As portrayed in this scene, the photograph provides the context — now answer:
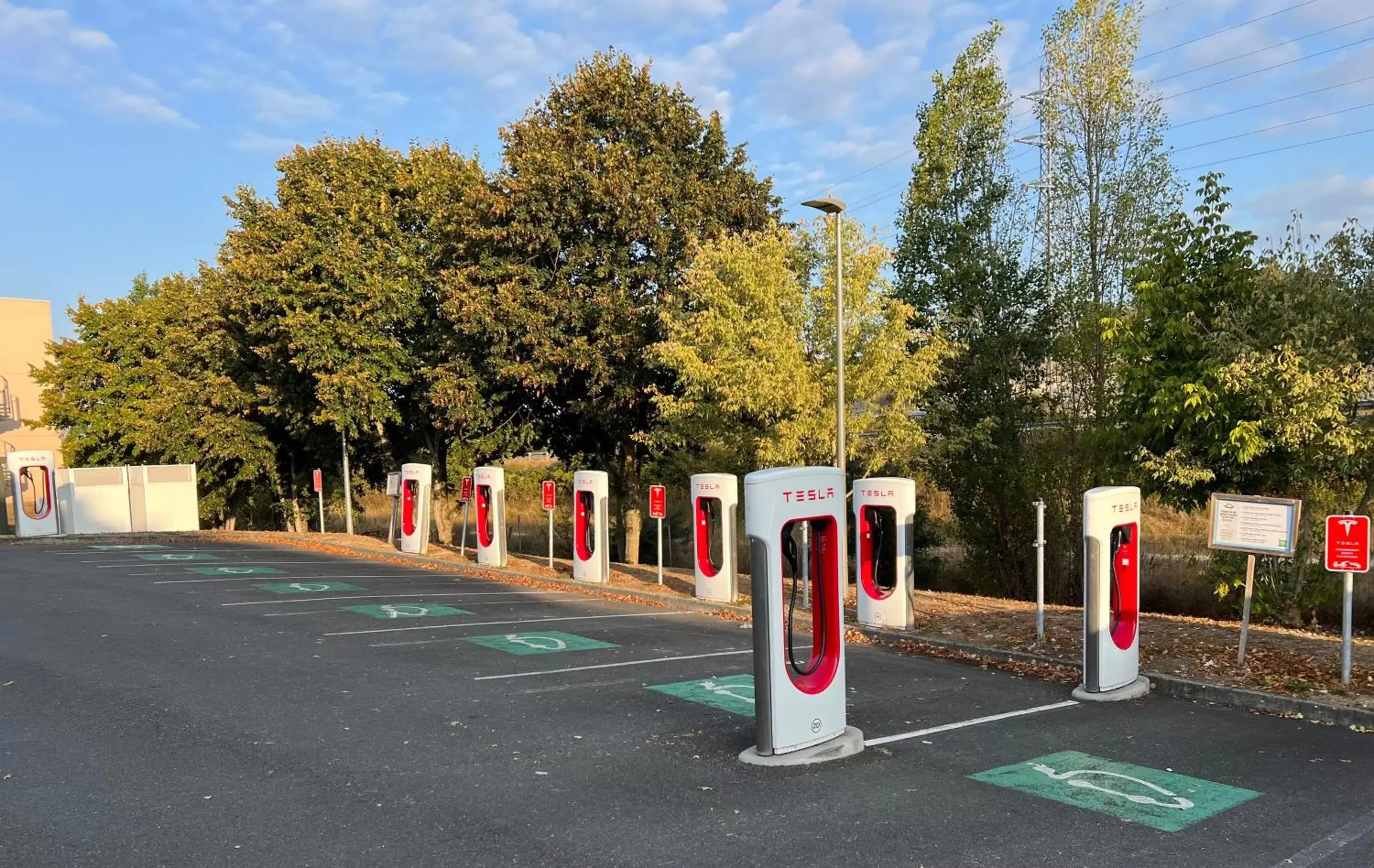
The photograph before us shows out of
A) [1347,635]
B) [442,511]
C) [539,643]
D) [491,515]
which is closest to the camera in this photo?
[1347,635]

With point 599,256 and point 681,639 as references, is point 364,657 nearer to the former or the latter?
point 681,639

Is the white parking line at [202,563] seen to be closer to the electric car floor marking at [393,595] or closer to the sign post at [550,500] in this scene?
the electric car floor marking at [393,595]

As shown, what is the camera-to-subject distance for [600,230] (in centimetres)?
2009

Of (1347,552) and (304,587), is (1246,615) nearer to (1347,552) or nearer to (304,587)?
(1347,552)

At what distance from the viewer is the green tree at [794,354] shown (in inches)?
588

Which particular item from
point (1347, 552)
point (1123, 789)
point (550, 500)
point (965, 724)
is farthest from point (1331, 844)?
point (550, 500)

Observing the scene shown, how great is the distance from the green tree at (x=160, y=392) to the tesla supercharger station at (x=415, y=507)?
11.0m

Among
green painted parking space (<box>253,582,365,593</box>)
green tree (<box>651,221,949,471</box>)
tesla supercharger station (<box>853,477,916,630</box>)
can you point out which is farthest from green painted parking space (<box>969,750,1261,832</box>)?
green painted parking space (<box>253,582,365,593</box>)

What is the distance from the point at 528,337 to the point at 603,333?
1.50 metres

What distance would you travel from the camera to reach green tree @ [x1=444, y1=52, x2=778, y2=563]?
63.8ft

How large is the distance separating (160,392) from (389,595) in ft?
75.4

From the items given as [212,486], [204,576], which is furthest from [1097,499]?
[212,486]

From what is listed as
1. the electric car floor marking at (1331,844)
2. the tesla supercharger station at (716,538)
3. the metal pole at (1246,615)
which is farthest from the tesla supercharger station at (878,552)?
the electric car floor marking at (1331,844)

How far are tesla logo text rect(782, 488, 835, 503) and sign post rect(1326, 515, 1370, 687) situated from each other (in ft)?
14.5
